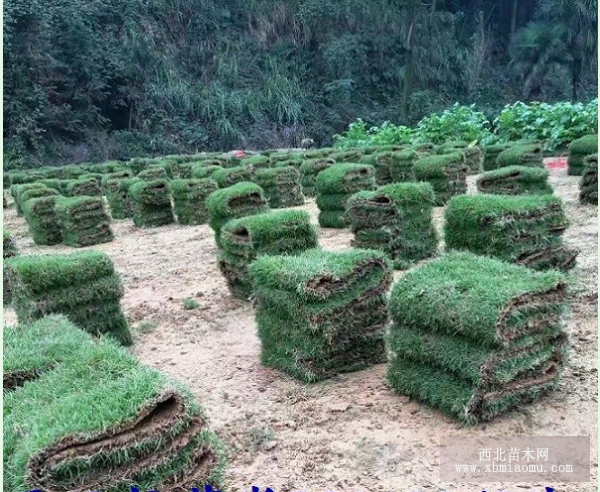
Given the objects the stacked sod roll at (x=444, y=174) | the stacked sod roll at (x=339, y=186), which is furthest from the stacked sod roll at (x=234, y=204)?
the stacked sod roll at (x=444, y=174)

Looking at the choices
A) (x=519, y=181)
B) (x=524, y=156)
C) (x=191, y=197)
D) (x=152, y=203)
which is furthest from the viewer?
(x=524, y=156)

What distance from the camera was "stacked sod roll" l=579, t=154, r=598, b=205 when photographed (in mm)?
9875

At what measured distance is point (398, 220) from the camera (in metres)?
7.55

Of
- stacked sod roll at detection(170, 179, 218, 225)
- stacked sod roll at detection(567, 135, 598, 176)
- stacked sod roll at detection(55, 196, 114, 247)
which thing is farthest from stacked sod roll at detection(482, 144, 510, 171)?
stacked sod roll at detection(55, 196, 114, 247)

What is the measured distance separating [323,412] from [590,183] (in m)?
7.52

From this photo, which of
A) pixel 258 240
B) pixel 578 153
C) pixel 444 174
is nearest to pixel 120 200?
pixel 444 174

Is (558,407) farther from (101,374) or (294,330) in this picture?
(101,374)

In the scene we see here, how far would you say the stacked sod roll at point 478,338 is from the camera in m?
3.79

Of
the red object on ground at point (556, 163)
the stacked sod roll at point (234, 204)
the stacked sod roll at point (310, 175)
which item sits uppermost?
the stacked sod roll at point (234, 204)

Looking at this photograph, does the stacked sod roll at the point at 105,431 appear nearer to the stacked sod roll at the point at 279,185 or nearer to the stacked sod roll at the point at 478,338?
the stacked sod roll at the point at 478,338

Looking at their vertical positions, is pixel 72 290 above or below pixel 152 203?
above

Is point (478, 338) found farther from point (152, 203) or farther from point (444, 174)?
point (152, 203)

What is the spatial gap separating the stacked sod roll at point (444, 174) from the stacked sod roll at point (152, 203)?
4.91 m

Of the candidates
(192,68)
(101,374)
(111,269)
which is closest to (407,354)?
(101,374)
